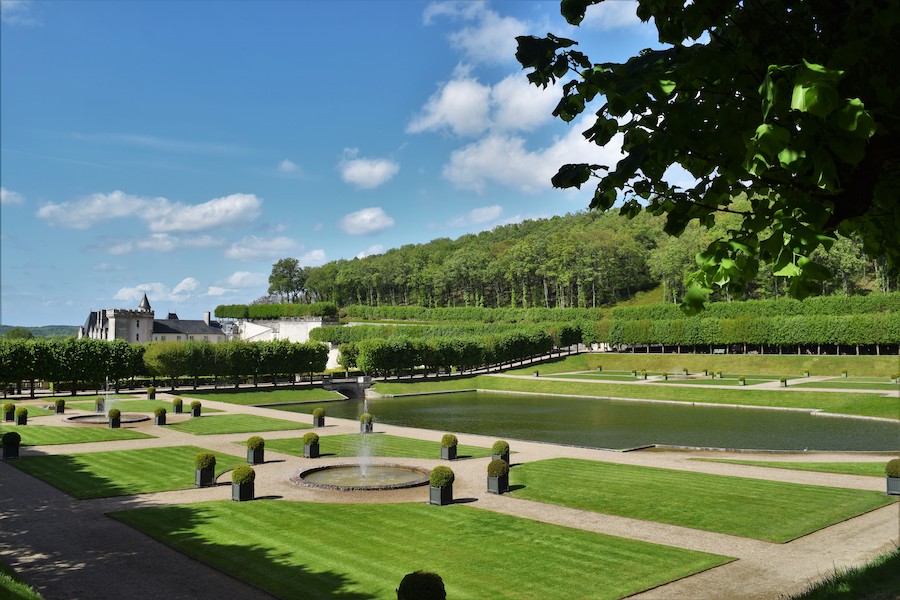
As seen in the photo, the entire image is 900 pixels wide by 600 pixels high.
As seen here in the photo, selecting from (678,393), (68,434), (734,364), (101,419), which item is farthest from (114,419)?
(734,364)

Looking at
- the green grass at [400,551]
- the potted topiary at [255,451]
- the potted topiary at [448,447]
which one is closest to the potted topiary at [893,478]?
the green grass at [400,551]

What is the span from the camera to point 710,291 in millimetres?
5449

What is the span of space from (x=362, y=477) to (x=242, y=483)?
5.73 meters

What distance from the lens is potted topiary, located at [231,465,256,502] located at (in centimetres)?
2456

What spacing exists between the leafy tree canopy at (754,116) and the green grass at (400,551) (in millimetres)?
12304

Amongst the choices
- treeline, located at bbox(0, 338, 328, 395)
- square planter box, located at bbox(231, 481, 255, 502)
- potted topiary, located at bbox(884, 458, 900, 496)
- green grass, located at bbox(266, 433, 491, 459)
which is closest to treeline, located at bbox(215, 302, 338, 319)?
treeline, located at bbox(0, 338, 328, 395)

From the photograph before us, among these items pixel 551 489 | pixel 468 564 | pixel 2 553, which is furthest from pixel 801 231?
pixel 551 489

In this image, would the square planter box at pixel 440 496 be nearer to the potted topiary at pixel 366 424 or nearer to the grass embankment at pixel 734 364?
the potted topiary at pixel 366 424

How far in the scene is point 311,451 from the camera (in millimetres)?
34906

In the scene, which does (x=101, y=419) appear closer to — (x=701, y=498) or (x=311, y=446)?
(x=311, y=446)

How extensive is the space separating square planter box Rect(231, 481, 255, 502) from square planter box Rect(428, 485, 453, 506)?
6.65 meters

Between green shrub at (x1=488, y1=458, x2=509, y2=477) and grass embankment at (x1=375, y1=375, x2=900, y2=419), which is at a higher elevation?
green shrub at (x1=488, y1=458, x2=509, y2=477)

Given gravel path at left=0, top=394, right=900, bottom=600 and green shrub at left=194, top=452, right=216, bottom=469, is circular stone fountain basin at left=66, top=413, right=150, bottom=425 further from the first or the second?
green shrub at left=194, top=452, right=216, bottom=469

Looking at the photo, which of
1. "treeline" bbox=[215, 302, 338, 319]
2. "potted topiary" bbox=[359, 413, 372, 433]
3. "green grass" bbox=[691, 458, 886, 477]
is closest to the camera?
"green grass" bbox=[691, 458, 886, 477]
